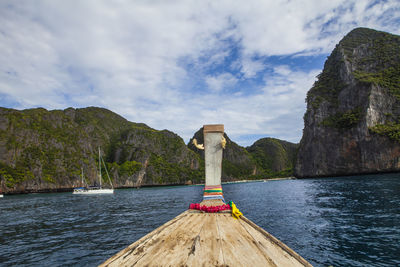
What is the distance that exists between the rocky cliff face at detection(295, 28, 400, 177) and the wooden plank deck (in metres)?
101

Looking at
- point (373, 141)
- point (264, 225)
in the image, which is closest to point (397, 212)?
point (264, 225)

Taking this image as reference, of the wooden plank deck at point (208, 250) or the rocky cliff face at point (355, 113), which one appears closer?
the wooden plank deck at point (208, 250)

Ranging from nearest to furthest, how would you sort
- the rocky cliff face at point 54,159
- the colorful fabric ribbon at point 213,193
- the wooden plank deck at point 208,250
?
the wooden plank deck at point 208,250, the colorful fabric ribbon at point 213,193, the rocky cliff face at point 54,159

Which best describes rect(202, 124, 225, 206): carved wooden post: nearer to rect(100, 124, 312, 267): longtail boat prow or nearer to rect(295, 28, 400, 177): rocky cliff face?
rect(100, 124, 312, 267): longtail boat prow

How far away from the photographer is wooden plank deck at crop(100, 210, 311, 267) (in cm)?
303

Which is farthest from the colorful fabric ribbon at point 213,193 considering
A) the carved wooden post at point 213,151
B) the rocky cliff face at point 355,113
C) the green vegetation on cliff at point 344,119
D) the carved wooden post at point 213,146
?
the green vegetation on cliff at point 344,119

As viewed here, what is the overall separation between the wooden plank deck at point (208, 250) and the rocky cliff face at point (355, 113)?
101204 millimetres

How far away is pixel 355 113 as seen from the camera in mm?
94625

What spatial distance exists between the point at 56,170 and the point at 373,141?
154 m

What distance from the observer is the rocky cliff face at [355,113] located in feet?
279

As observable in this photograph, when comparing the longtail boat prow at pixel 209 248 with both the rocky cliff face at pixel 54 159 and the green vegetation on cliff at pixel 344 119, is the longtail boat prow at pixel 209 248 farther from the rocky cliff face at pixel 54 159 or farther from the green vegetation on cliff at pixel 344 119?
the rocky cliff face at pixel 54 159

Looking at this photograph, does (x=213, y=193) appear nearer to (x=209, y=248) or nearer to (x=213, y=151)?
(x=213, y=151)

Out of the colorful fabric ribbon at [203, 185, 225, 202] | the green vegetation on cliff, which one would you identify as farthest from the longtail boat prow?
the green vegetation on cliff

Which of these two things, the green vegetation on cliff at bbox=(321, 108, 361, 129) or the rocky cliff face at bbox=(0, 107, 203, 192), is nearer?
the green vegetation on cliff at bbox=(321, 108, 361, 129)
